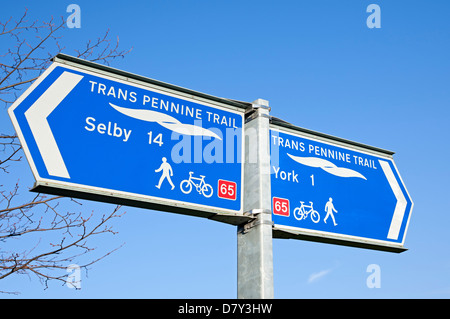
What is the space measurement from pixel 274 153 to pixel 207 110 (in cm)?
76

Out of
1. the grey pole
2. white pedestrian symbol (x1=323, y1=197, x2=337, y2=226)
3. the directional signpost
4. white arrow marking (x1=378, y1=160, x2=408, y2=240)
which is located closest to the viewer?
the directional signpost

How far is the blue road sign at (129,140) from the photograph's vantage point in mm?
3723

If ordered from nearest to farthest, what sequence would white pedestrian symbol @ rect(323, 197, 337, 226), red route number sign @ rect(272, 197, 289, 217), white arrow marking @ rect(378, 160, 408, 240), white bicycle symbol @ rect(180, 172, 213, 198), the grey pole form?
the grey pole < white bicycle symbol @ rect(180, 172, 213, 198) < red route number sign @ rect(272, 197, 289, 217) < white pedestrian symbol @ rect(323, 197, 337, 226) < white arrow marking @ rect(378, 160, 408, 240)

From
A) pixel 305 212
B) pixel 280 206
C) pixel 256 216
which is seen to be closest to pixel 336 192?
pixel 305 212

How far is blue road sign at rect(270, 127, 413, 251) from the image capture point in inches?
189

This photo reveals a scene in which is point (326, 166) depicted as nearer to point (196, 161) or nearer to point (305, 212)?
point (305, 212)

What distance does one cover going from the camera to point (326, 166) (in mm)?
5297

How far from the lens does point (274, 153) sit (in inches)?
192

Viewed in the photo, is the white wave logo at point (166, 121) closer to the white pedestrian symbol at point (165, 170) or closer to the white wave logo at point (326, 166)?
the white pedestrian symbol at point (165, 170)

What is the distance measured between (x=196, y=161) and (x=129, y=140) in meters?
0.62

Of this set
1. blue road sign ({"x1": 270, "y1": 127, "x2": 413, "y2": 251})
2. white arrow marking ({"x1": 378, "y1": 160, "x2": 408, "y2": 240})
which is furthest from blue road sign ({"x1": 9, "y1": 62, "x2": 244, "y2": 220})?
white arrow marking ({"x1": 378, "y1": 160, "x2": 408, "y2": 240})

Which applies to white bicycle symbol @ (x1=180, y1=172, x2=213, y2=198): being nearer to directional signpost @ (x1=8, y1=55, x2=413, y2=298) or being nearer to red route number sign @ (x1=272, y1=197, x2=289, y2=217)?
directional signpost @ (x1=8, y1=55, x2=413, y2=298)
